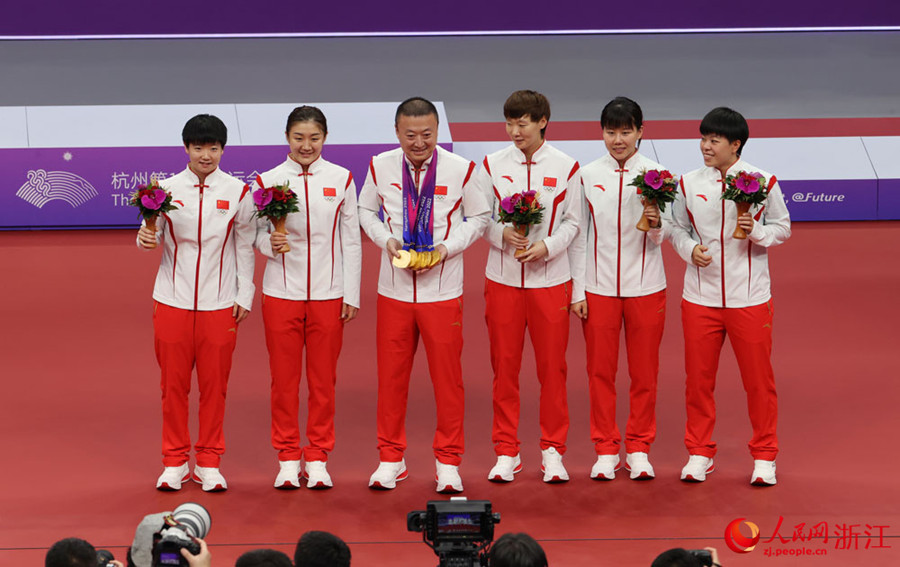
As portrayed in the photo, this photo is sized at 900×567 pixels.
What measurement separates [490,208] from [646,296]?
972 millimetres

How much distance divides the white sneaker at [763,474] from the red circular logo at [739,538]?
526 mm

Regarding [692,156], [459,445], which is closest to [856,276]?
[692,156]

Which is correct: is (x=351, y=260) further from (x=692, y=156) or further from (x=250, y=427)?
(x=692, y=156)

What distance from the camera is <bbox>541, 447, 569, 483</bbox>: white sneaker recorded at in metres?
6.57

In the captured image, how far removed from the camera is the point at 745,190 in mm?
6172

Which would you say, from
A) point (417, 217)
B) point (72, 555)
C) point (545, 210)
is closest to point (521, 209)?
point (545, 210)

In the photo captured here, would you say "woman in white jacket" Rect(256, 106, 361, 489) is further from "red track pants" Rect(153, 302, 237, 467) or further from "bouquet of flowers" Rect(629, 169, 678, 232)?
"bouquet of flowers" Rect(629, 169, 678, 232)

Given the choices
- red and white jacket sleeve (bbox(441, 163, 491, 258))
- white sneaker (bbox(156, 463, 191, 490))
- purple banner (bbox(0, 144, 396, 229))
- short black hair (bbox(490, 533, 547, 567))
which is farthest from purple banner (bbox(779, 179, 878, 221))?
short black hair (bbox(490, 533, 547, 567))

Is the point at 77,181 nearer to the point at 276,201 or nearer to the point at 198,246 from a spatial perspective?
the point at 198,246

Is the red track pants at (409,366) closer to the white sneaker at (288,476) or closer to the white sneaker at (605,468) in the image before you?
the white sneaker at (288,476)

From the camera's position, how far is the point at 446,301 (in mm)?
6480

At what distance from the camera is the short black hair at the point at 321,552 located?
374cm

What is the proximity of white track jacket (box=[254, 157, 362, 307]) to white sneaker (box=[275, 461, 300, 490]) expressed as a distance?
89 centimetres

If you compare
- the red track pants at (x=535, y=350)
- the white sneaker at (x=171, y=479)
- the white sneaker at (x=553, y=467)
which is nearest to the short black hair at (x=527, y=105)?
the red track pants at (x=535, y=350)
